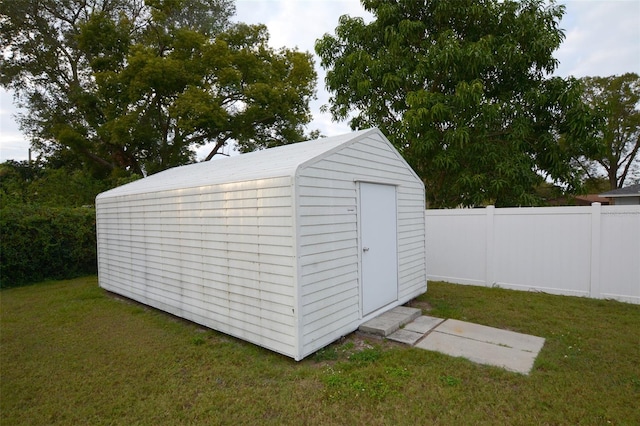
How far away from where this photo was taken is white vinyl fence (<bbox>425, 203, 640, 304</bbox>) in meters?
5.22

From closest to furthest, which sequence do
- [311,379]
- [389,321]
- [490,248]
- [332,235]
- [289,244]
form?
1. [311,379]
2. [289,244]
3. [332,235]
4. [389,321]
5. [490,248]

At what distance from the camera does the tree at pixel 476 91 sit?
8.12 m

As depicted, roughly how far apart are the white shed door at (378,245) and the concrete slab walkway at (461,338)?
324mm

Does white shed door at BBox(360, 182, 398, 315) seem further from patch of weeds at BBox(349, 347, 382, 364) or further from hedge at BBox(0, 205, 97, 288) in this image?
hedge at BBox(0, 205, 97, 288)

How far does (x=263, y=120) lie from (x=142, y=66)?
5061 millimetres

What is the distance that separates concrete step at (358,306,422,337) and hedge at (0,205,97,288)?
8005 mm

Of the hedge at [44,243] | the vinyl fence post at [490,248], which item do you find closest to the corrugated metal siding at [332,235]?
the vinyl fence post at [490,248]

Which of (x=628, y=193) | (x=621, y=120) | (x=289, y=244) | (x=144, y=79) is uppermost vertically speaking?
(x=621, y=120)

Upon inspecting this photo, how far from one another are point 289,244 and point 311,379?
1.31m

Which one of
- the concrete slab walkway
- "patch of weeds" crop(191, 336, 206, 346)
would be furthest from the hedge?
the concrete slab walkway

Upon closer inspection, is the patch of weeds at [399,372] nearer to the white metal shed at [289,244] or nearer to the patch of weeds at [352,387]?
the patch of weeds at [352,387]

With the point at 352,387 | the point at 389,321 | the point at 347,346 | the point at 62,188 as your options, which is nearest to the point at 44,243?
the point at 62,188

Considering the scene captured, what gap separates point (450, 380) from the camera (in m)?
3.04

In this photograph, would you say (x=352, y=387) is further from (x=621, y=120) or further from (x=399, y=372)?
(x=621, y=120)
